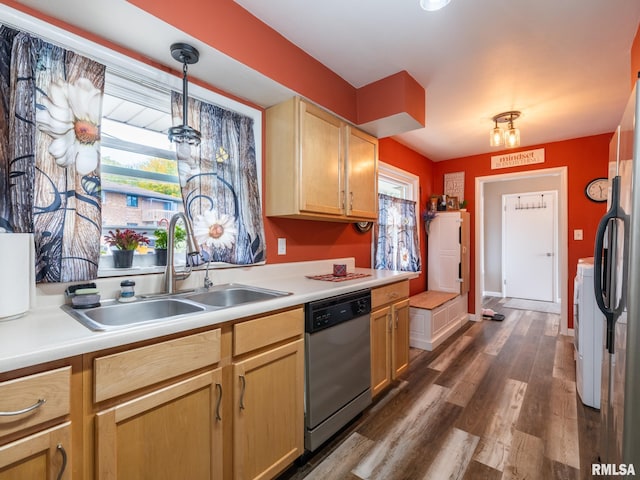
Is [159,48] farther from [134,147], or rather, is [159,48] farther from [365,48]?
[365,48]

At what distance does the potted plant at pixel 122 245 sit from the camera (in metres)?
1.50

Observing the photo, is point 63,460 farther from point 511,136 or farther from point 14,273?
point 511,136

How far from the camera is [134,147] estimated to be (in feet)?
5.31

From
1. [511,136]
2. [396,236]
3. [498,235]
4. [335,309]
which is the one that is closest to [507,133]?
[511,136]

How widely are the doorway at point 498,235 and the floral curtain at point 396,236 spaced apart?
1132 millimetres

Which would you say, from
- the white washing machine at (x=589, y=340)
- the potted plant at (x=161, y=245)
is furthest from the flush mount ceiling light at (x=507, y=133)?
the potted plant at (x=161, y=245)

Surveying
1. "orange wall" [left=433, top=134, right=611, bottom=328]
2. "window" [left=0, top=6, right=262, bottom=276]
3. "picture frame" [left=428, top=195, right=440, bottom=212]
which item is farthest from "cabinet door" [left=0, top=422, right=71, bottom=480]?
"orange wall" [left=433, top=134, right=611, bottom=328]

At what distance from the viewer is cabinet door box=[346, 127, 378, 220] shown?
7.95 ft

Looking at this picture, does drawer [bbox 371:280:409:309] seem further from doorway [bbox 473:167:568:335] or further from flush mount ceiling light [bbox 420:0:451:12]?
doorway [bbox 473:167:568:335]

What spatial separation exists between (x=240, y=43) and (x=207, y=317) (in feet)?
4.75

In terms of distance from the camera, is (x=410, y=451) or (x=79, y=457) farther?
(x=410, y=451)

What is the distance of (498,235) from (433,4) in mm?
5431

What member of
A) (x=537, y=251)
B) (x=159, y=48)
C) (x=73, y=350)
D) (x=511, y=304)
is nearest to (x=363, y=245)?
(x=159, y=48)

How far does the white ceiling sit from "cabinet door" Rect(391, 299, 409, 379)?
1.79 metres
